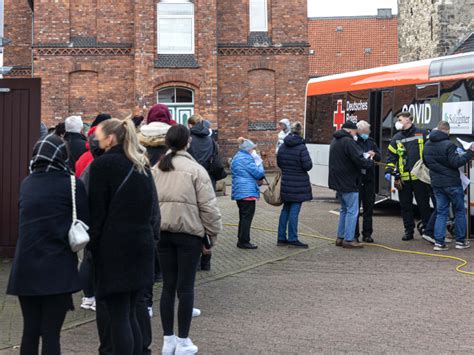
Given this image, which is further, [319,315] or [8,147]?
[8,147]

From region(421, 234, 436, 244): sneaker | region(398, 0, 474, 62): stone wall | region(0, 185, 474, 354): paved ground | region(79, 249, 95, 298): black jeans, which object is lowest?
region(0, 185, 474, 354): paved ground

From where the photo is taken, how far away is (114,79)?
31.6 meters

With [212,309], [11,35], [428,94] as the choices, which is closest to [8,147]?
[212,309]

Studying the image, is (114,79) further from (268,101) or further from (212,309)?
(212,309)

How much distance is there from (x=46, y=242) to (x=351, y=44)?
5136 cm

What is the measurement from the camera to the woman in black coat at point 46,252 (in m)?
5.32

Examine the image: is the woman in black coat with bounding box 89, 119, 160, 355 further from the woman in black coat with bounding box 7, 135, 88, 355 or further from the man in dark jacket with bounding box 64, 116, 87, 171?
the man in dark jacket with bounding box 64, 116, 87, 171

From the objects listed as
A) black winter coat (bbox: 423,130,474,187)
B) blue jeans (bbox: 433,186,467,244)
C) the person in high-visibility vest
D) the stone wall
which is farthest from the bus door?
the stone wall

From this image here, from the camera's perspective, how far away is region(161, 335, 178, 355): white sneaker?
6684 mm

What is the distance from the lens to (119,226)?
550 cm

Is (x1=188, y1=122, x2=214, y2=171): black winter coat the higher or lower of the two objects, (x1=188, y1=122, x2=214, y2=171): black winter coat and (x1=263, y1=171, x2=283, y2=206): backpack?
the higher

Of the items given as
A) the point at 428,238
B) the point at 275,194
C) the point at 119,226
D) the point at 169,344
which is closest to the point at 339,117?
the point at 428,238

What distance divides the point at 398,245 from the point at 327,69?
42.2 meters

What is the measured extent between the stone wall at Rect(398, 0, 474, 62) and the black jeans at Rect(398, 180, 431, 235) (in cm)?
1962
